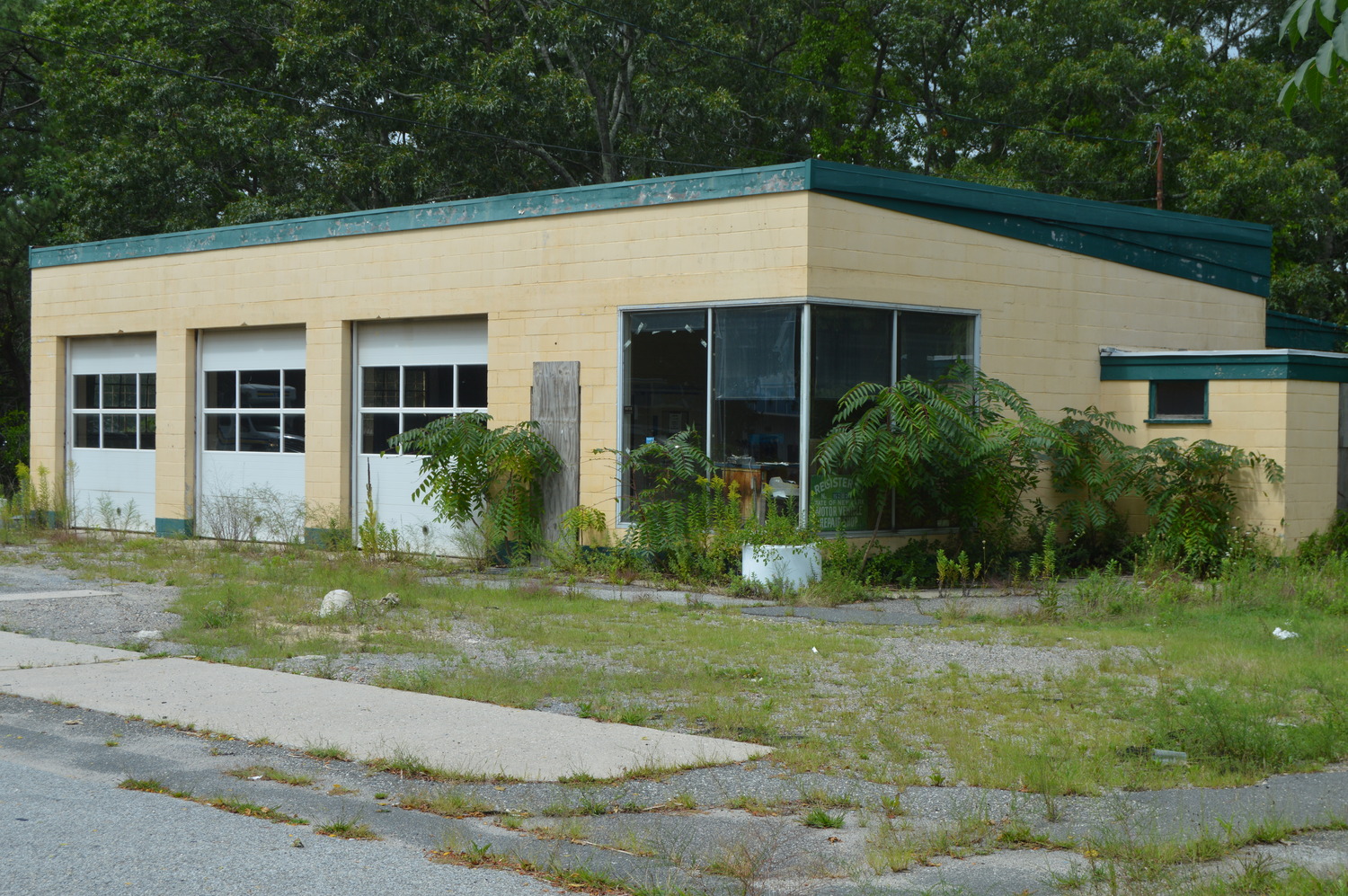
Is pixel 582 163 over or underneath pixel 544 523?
over

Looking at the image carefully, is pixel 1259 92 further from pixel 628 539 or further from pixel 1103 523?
pixel 628 539

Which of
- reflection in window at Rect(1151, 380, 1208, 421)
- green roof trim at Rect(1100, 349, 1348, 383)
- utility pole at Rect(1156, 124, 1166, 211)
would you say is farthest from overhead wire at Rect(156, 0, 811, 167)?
reflection in window at Rect(1151, 380, 1208, 421)

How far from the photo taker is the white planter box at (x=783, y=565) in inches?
556

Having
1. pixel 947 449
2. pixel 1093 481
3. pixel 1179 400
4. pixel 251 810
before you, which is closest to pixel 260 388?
pixel 947 449

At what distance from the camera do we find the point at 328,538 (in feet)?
61.7

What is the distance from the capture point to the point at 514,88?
97.9ft

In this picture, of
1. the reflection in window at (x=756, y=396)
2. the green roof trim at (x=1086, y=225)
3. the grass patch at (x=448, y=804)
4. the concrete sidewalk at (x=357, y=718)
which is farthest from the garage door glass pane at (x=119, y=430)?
the grass patch at (x=448, y=804)

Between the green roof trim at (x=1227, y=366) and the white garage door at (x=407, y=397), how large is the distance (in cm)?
879

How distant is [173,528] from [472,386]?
6714 mm

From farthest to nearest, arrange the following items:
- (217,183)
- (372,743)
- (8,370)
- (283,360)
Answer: (8,370), (217,183), (283,360), (372,743)

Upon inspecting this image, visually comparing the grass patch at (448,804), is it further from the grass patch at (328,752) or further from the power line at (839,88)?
the power line at (839,88)

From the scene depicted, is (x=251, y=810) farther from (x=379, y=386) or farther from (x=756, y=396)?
(x=379, y=386)

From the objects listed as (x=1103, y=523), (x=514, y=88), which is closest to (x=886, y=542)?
(x=1103, y=523)

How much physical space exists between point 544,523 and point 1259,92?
67.1 ft
